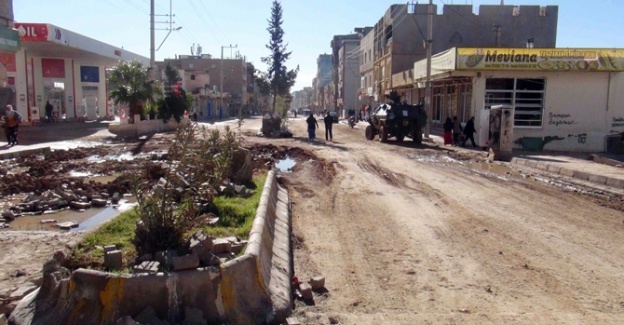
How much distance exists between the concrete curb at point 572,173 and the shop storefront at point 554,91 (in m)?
6.76

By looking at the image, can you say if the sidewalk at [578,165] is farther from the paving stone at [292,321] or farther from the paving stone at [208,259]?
the paving stone at [208,259]

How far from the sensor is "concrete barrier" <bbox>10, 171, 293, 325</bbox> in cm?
471

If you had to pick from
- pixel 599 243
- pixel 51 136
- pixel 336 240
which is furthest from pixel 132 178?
pixel 51 136

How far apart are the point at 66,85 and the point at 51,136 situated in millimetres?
16701

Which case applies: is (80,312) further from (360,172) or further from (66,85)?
(66,85)

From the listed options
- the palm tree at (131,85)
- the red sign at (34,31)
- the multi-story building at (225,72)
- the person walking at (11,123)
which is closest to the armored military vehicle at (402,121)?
the palm tree at (131,85)

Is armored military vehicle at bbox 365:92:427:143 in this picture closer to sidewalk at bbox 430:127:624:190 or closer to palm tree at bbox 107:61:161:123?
sidewalk at bbox 430:127:624:190

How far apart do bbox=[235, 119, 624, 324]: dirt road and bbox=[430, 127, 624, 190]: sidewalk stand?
8.26ft

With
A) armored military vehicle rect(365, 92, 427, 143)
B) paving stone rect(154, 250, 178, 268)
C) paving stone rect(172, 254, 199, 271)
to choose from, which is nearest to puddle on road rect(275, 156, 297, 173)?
armored military vehicle rect(365, 92, 427, 143)

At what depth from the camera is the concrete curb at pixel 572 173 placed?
1520cm

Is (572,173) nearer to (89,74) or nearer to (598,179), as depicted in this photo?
(598,179)

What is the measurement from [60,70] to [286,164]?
29850 millimetres

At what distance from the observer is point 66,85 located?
4259 centimetres

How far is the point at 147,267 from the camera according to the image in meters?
5.02
